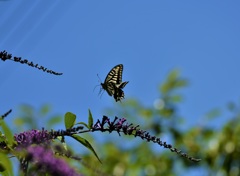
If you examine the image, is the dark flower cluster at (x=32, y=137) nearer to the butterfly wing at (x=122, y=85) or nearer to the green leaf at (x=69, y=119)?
the green leaf at (x=69, y=119)

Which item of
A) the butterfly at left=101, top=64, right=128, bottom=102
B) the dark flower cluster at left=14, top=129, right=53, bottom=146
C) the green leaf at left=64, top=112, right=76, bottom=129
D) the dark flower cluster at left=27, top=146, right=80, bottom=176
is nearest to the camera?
the dark flower cluster at left=27, top=146, right=80, bottom=176

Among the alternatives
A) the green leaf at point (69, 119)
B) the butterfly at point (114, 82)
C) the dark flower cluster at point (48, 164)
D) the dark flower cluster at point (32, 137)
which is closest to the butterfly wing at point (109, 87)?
the butterfly at point (114, 82)

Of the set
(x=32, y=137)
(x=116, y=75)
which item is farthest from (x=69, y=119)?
(x=116, y=75)

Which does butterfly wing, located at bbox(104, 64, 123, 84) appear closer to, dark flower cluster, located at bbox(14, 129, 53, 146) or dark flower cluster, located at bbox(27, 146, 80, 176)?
dark flower cluster, located at bbox(14, 129, 53, 146)

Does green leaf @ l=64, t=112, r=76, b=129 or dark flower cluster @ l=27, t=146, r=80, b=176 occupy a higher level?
green leaf @ l=64, t=112, r=76, b=129

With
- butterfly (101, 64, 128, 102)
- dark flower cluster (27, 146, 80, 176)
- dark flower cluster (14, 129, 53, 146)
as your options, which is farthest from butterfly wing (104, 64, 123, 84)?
dark flower cluster (27, 146, 80, 176)

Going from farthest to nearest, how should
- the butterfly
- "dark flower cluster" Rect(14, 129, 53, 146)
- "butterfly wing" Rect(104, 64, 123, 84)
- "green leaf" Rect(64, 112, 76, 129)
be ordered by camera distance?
"butterfly wing" Rect(104, 64, 123, 84) → the butterfly → "green leaf" Rect(64, 112, 76, 129) → "dark flower cluster" Rect(14, 129, 53, 146)

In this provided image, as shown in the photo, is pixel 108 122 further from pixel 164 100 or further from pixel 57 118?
pixel 164 100
